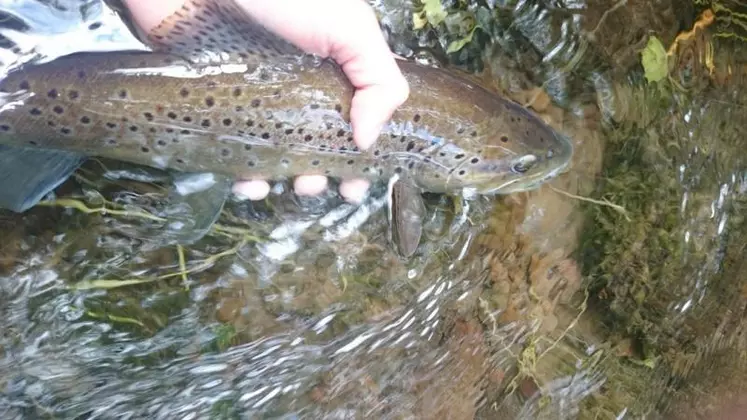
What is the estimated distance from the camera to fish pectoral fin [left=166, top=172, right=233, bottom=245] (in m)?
2.64

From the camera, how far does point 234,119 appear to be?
2.39 meters

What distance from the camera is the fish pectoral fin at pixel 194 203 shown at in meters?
2.64

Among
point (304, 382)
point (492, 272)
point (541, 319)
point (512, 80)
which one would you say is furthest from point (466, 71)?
point (304, 382)

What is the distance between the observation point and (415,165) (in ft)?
9.08

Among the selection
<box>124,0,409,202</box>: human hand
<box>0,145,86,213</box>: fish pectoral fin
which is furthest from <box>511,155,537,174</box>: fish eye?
<box>0,145,86,213</box>: fish pectoral fin

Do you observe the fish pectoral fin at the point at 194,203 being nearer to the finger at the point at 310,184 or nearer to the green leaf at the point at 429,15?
the finger at the point at 310,184

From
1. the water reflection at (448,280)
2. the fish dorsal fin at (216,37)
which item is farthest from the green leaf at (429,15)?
the fish dorsal fin at (216,37)

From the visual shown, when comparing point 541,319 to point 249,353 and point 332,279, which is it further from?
point 249,353

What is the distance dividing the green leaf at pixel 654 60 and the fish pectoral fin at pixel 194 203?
7.80ft

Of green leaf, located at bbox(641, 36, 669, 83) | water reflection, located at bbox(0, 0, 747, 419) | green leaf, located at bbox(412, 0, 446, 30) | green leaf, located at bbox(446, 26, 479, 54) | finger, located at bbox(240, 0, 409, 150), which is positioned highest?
finger, located at bbox(240, 0, 409, 150)

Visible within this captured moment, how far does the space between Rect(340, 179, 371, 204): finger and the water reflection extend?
75mm

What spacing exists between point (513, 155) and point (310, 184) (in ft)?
2.84

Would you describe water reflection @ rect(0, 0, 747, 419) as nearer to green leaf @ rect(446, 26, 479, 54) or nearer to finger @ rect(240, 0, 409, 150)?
green leaf @ rect(446, 26, 479, 54)

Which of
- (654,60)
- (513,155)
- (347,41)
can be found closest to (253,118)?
(347,41)
